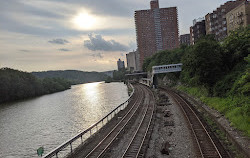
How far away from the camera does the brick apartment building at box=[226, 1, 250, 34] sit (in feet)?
163

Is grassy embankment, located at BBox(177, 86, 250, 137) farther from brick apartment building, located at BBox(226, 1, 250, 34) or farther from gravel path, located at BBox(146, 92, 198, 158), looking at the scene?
brick apartment building, located at BBox(226, 1, 250, 34)

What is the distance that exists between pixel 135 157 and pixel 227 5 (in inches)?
3010

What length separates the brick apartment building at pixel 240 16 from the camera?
49.8 metres

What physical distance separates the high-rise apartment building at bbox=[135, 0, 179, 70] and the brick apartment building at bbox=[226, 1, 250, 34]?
351 ft

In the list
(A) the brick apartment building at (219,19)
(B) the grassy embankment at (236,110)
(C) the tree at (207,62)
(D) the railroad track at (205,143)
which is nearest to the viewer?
(D) the railroad track at (205,143)

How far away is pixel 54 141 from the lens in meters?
23.8

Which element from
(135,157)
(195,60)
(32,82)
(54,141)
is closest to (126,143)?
(135,157)

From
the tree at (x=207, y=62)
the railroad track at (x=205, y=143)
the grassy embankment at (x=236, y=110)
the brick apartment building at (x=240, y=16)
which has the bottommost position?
the railroad track at (x=205, y=143)

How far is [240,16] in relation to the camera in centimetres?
5250

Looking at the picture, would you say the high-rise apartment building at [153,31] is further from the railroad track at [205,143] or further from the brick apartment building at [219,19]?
the railroad track at [205,143]

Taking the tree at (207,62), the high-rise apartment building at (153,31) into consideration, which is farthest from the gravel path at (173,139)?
the high-rise apartment building at (153,31)

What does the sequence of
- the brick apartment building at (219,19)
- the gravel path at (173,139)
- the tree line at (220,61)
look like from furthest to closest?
1. the brick apartment building at (219,19)
2. the tree line at (220,61)
3. the gravel path at (173,139)

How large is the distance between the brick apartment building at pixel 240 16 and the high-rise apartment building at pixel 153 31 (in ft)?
351

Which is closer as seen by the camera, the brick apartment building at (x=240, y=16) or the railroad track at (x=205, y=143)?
the railroad track at (x=205, y=143)
